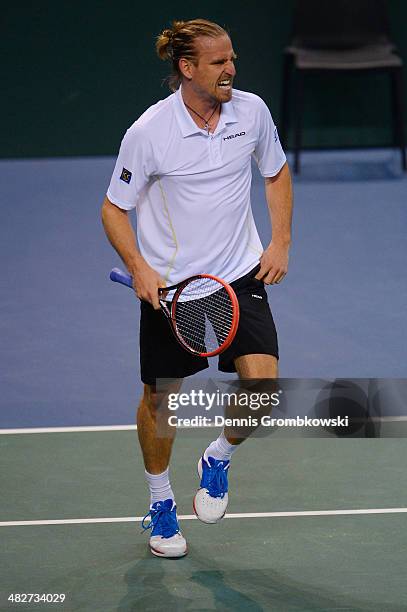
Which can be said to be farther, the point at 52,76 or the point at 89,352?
the point at 52,76

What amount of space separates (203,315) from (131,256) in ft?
1.03

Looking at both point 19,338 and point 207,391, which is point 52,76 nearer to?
point 19,338

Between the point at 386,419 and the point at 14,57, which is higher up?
the point at 14,57

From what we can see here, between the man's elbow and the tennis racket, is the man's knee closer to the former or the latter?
the tennis racket

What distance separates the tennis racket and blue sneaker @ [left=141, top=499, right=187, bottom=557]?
601 millimetres

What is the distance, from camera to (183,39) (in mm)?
4074

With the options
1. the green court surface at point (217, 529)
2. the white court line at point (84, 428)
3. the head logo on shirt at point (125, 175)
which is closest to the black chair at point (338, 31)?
the white court line at point (84, 428)

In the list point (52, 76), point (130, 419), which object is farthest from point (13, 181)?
point (130, 419)

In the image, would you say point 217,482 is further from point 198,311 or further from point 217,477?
point 198,311

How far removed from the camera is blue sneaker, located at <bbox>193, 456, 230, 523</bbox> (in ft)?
14.1

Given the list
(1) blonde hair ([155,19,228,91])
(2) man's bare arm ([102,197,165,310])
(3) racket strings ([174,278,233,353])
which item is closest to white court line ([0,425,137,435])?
(3) racket strings ([174,278,233,353])

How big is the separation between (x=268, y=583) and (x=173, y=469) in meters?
1.03

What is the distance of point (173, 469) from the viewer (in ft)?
A: 16.4

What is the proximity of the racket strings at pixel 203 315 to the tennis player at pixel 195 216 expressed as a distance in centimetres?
7
